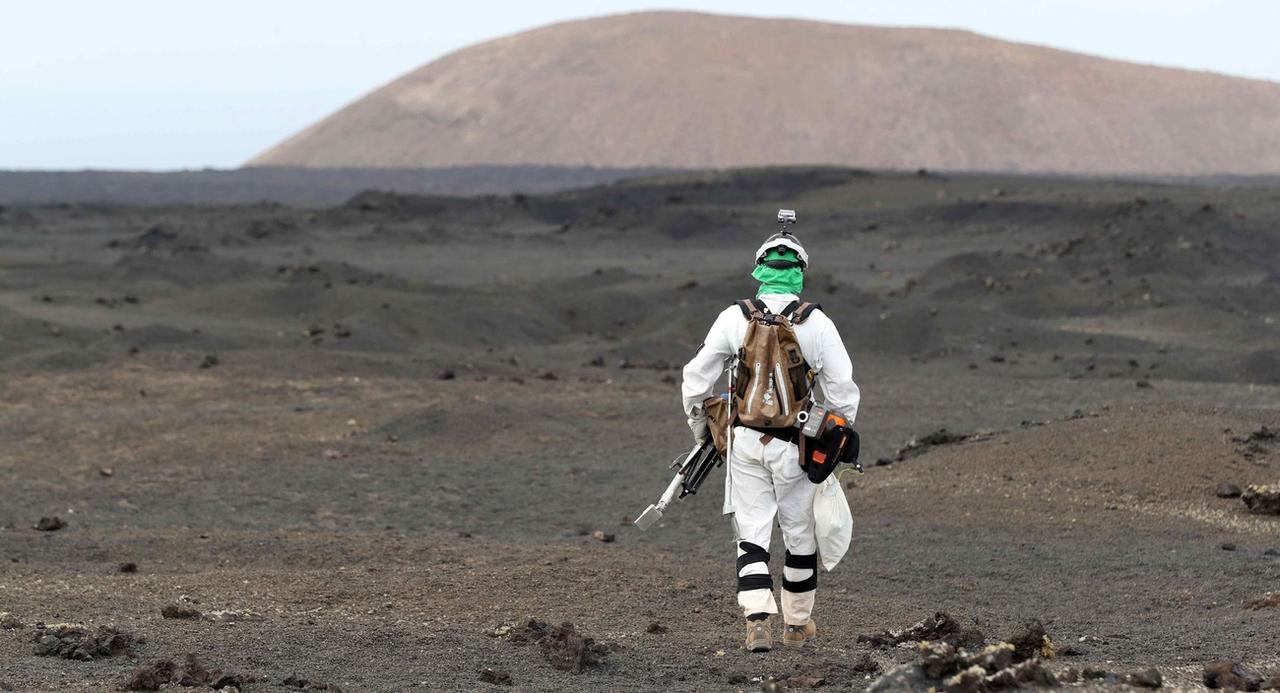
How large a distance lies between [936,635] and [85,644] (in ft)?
11.8

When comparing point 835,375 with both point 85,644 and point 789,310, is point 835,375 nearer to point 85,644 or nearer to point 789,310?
point 789,310

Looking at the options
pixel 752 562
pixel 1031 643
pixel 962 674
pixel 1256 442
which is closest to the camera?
pixel 962 674

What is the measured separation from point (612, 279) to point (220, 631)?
23.2m

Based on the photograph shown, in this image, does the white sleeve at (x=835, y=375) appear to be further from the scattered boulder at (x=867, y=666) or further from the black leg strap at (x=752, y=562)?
the scattered boulder at (x=867, y=666)

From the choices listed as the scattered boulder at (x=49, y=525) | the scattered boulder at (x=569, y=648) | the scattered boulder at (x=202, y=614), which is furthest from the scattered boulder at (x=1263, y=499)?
the scattered boulder at (x=49, y=525)

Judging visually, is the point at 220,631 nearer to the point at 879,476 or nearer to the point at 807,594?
the point at 807,594

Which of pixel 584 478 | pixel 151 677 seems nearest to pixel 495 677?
pixel 151 677

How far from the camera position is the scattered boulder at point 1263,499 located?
11016mm

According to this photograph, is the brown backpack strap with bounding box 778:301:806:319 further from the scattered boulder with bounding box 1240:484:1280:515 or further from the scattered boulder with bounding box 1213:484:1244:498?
the scattered boulder with bounding box 1213:484:1244:498

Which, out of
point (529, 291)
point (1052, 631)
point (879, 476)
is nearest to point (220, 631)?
point (1052, 631)

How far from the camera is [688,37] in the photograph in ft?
372

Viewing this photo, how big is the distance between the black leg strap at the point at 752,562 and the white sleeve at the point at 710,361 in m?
0.66

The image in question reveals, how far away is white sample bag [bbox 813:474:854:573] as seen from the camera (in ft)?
24.2

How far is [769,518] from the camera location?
24.2 ft
